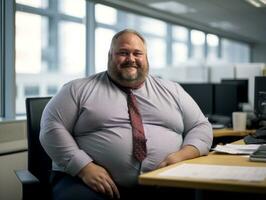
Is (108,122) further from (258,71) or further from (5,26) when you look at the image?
(258,71)

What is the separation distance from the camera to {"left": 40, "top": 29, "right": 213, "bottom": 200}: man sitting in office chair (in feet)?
5.82

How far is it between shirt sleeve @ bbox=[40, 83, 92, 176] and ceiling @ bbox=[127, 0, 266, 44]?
104 inches

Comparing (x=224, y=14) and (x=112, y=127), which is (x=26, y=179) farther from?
(x=224, y=14)

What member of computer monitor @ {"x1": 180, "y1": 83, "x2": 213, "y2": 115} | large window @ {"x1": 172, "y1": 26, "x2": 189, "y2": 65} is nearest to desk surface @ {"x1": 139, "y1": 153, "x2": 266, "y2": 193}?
computer monitor @ {"x1": 180, "y1": 83, "x2": 213, "y2": 115}

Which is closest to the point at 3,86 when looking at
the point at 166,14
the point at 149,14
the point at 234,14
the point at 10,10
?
the point at 10,10

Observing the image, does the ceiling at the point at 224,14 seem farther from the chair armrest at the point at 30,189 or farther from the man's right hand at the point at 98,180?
the chair armrest at the point at 30,189

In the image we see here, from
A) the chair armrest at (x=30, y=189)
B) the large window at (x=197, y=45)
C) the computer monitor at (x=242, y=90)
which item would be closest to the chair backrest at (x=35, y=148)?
the chair armrest at (x=30, y=189)

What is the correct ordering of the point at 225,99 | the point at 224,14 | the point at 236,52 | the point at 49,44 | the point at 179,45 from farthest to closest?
the point at 236,52
the point at 179,45
the point at 224,14
the point at 49,44
the point at 225,99

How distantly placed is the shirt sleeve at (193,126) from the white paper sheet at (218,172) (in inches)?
16.4

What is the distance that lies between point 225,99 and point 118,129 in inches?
68.9

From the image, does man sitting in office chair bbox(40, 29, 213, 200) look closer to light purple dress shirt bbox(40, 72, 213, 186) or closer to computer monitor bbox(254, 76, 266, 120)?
light purple dress shirt bbox(40, 72, 213, 186)

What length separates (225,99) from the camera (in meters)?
3.40

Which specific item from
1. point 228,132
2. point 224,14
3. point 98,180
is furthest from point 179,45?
point 98,180

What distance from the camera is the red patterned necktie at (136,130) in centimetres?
183
